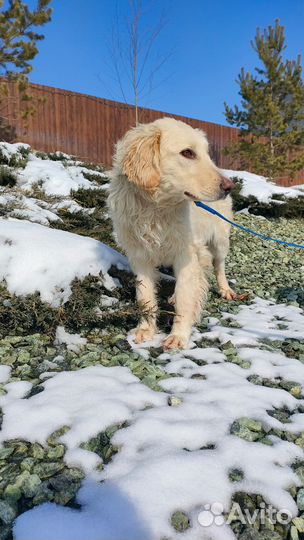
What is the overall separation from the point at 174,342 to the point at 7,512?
1801mm

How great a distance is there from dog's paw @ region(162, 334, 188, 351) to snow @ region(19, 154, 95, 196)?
14.5 ft

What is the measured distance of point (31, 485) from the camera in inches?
59.1

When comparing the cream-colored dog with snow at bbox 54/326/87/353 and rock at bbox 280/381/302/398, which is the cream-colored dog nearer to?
snow at bbox 54/326/87/353

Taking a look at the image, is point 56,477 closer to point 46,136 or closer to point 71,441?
point 71,441

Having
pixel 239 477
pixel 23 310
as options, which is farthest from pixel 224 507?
pixel 23 310

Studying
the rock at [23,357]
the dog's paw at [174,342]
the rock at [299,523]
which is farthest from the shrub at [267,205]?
the rock at [299,523]

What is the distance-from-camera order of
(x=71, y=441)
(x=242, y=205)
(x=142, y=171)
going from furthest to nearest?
(x=242, y=205)
(x=142, y=171)
(x=71, y=441)

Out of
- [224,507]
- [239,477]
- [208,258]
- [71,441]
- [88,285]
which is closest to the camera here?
[224,507]

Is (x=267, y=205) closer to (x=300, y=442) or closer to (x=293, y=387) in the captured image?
(x=293, y=387)

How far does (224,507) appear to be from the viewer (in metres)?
1.38

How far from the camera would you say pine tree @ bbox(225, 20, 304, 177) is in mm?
20547

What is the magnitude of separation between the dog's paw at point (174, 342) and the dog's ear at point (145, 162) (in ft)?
3.72

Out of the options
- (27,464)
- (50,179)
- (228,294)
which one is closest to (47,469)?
(27,464)

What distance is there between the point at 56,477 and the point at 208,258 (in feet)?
8.09
